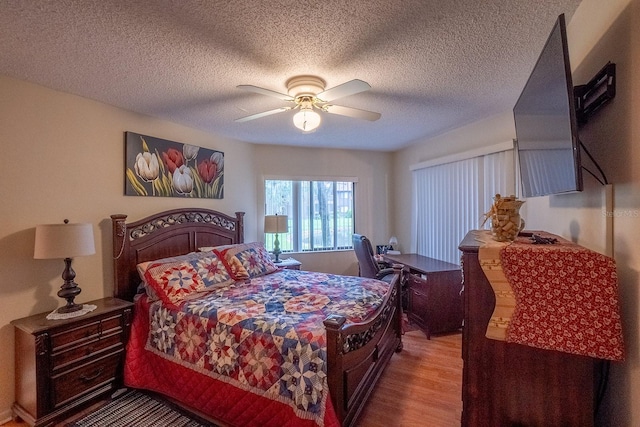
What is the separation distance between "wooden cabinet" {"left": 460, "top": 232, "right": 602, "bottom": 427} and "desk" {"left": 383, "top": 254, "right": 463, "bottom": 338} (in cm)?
203

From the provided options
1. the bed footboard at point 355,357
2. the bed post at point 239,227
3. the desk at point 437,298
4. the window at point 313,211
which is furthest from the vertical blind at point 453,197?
the bed post at point 239,227

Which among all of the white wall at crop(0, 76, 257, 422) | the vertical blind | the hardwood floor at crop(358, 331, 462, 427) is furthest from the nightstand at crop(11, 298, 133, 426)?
the vertical blind

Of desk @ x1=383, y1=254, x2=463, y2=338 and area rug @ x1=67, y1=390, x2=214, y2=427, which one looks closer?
area rug @ x1=67, y1=390, x2=214, y2=427

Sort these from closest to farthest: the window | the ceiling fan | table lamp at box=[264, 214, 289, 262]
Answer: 1. the ceiling fan
2. table lamp at box=[264, 214, 289, 262]
3. the window

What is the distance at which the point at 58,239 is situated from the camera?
201 centimetres

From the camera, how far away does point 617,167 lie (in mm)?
1098

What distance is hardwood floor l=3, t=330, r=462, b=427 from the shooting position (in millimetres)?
2018

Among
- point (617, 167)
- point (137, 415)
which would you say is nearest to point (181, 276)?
point (137, 415)

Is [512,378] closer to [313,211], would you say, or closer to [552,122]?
[552,122]

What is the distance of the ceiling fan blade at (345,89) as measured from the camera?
5.59ft

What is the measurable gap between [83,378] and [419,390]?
8.35 ft

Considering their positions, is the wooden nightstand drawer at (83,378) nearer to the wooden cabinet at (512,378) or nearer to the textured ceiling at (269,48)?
the textured ceiling at (269,48)

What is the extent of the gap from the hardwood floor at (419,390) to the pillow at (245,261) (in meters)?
1.60

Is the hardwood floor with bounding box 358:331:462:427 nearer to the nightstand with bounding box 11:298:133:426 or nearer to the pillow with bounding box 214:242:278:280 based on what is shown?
the pillow with bounding box 214:242:278:280
